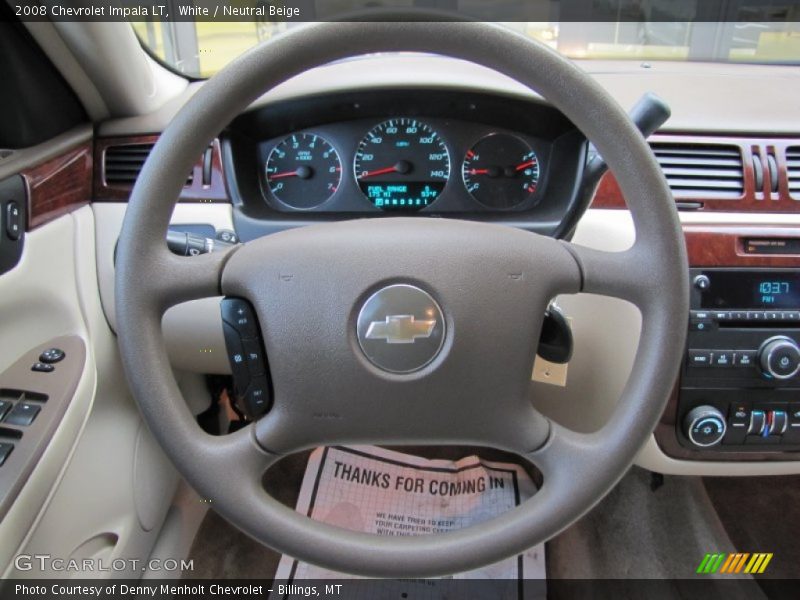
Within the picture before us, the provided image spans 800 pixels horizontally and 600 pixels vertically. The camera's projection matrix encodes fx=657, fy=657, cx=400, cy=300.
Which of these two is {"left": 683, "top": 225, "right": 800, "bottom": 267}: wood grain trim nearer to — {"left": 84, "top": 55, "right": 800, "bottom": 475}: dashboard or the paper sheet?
{"left": 84, "top": 55, "right": 800, "bottom": 475}: dashboard

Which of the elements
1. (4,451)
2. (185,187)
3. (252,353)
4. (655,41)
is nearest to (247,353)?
(252,353)

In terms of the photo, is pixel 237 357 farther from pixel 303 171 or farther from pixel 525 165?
pixel 525 165

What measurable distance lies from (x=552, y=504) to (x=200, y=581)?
3.33 ft

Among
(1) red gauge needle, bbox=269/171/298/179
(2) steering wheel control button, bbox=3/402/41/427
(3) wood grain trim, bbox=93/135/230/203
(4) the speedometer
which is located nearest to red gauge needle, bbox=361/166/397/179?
(4) the speedometer

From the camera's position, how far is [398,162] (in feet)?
3.69

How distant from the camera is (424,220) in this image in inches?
29.2

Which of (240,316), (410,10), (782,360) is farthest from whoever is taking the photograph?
(782,360)

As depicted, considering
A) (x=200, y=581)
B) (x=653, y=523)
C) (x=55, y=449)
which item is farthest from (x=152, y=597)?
(x=653, y=523)

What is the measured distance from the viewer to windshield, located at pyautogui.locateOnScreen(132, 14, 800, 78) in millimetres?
1272

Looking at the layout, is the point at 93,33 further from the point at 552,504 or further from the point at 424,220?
the point at 552,504

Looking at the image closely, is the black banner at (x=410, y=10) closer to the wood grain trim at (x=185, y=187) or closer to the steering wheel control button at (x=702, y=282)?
the wood grain trim at (x=185, y=187)

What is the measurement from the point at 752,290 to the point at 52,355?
3.47 ft

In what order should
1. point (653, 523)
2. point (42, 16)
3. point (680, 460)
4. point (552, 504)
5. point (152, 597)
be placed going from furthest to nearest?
point (653, 523) → point (152, 597) → point (680, 460) → point (42, 16) → point (552, 504)

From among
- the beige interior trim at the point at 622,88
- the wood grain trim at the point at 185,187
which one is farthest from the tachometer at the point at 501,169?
the wood grain trim at the point at 185,187
